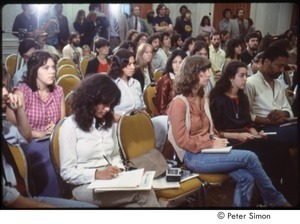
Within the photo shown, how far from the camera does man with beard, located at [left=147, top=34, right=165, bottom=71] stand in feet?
6.47

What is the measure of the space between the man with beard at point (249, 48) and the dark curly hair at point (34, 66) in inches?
37.9

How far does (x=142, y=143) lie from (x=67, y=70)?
0.54m

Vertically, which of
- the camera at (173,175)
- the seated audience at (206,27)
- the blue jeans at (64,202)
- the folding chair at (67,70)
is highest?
the seated audience at (206,27)

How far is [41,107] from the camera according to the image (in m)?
1.85

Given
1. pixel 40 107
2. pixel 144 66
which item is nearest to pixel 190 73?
pixel 144 66

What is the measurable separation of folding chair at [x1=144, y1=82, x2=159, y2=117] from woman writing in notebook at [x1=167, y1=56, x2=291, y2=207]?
0.09 meters

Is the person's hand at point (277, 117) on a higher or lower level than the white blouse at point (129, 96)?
lower

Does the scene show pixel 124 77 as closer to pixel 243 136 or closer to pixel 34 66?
pixel 34 66

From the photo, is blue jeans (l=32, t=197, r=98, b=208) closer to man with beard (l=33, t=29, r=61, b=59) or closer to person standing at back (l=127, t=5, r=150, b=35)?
man with beard (l=33, t=29, r=61, b=59)

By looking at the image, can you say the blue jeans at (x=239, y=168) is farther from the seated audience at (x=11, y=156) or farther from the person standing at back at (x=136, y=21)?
the person standing at back at (x=136, y=21)

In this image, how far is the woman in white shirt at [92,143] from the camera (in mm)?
1813

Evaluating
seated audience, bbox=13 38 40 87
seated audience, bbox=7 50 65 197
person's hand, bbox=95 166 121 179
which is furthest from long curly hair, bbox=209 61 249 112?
seated audience, bbox=13 38 40 87

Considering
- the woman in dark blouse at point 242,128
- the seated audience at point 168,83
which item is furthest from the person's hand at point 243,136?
the seated audience at point 168,83
